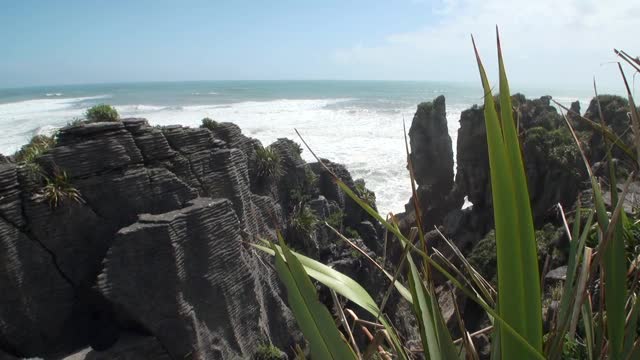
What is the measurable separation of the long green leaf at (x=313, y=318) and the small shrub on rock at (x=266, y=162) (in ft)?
52.5

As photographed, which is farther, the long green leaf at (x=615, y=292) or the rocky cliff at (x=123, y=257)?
the rocky cliff at (x=123, y=257)

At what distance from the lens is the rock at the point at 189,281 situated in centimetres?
1052

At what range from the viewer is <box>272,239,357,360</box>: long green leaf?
3.57 ft

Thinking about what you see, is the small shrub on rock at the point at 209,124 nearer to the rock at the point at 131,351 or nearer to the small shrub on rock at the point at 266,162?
the small shrub on rock at the point at 266,162

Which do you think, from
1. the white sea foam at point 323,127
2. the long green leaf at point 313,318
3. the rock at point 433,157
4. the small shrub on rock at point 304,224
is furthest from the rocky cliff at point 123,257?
the rock at point 433,157

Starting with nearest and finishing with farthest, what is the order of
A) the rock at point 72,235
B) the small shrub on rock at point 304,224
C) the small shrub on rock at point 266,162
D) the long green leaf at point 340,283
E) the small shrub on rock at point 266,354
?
the long green leaf at point 340,283 < the rock at point 72,235 < the small shrub on rock at point 266,354 < the small shrub on rock at point 304,224 < the small shrub on rock at point 266,162

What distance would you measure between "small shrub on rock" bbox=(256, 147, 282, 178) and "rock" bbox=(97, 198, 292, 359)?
184 inches

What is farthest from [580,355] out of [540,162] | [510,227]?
[540,162]

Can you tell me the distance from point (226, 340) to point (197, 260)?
221 cm

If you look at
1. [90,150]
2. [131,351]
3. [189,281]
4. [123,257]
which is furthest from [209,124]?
[131,351]

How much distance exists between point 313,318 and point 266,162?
1608 centimetres

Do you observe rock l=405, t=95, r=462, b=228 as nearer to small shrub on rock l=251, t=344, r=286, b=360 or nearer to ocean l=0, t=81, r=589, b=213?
ocean l=0, t=81, r=589, b=213

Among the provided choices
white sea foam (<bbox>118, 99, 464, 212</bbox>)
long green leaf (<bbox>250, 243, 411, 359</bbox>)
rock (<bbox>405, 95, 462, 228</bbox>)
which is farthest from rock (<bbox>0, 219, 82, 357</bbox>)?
rock (<bbox>405, 95, 462, 228</bbox>)

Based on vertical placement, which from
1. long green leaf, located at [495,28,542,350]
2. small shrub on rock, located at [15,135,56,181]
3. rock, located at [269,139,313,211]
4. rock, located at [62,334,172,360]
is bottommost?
rock, located at [62,334,172,360]
